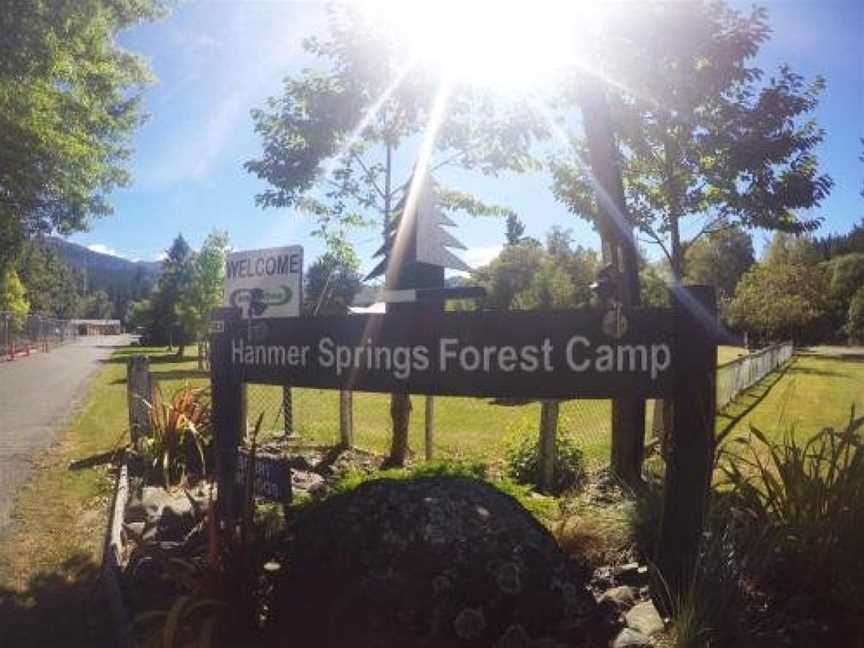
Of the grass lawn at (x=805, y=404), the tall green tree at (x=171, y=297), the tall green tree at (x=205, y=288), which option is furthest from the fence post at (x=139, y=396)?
the tall green tree at (x=171, y=297)

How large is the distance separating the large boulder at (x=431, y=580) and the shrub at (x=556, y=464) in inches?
174

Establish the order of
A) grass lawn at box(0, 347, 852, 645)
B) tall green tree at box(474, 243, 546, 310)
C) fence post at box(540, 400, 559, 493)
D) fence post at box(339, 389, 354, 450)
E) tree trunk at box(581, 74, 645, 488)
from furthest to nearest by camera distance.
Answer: tall green tree at box(474, 243, 546, 310), fence post at box(339, 389, 354, 450), fence post at box(540, 400, 559, 493), tree trunk at box(581, 74, 645, 488), grass lawn at box(0, 347, 852, 645)

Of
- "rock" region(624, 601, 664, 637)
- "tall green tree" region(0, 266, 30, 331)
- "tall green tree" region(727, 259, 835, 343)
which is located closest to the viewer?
"rock" region(624, 601, 664, 637)

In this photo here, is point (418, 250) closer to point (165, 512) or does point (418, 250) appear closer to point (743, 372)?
point (165, 512)

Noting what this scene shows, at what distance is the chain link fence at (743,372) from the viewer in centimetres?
1677

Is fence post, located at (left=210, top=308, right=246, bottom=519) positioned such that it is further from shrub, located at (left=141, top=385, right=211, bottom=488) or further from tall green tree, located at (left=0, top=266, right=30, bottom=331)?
tall green tree, located at (left=0, top=266, right=30, bottom=331)

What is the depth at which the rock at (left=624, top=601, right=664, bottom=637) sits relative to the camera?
10.8 ft

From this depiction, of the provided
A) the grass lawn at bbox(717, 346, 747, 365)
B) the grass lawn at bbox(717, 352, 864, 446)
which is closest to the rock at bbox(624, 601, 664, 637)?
the grass lawn at bbox(717, 352, 864, 446)

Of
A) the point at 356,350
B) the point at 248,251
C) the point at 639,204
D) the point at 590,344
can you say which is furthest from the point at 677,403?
the point at 639,204

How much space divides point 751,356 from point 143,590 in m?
19.5

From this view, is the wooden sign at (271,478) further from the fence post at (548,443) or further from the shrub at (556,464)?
the shrub at (556,464)

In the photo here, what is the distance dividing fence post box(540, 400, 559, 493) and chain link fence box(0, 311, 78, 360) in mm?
32609

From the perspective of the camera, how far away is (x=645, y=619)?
11.0 feet

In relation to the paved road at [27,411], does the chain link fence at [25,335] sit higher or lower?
higher
